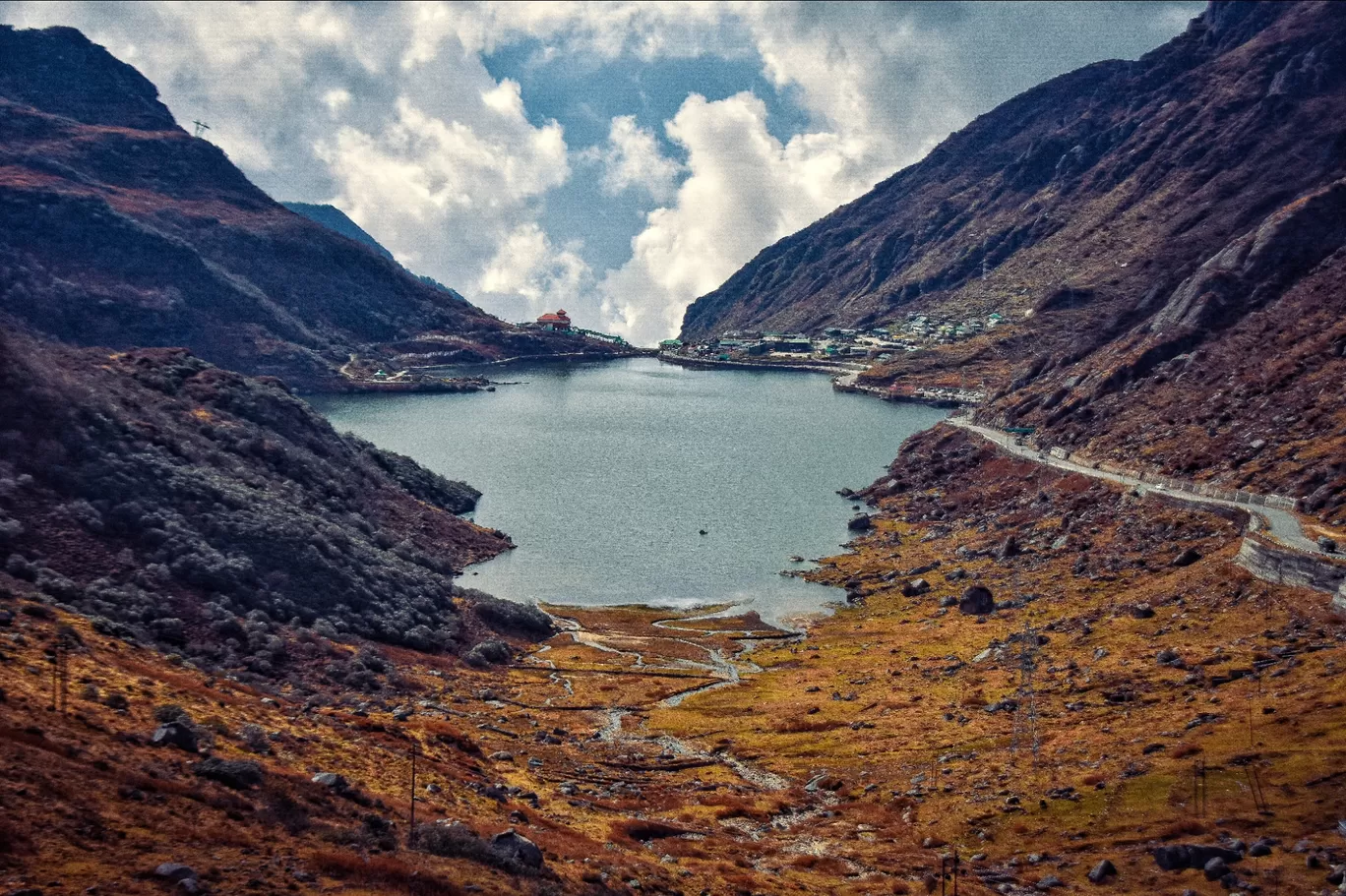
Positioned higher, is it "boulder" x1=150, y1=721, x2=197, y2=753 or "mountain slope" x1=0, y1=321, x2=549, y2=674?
"mountain slope" x1=0, y1=321, x2=549, y2=674

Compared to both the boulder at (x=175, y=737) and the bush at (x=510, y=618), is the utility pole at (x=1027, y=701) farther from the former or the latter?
the bush at (x=510, y=618)

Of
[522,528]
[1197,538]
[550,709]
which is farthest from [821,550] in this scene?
[550,709]

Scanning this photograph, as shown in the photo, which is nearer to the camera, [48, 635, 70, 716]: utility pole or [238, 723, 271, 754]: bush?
[48, 635, 70, 716]: utility pole

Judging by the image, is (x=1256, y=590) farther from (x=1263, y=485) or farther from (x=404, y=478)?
(x=404, y=478)

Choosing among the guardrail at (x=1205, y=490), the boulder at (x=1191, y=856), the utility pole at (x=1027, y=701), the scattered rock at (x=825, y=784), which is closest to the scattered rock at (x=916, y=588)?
the guardrail at (x=1205, y=490)

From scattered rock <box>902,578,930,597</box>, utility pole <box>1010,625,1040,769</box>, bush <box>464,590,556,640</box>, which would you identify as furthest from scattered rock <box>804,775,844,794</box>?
scattered rock <box>902,578,930,597</box>

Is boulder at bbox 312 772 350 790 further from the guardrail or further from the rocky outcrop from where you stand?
the guardrail
